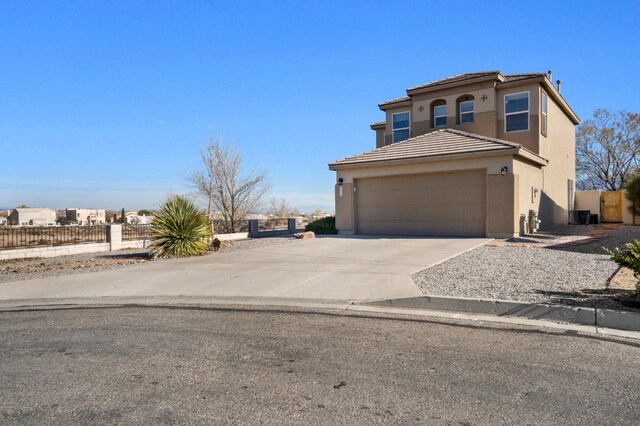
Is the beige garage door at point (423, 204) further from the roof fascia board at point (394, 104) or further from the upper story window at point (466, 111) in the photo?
the roof fascia board at point (394, 104)

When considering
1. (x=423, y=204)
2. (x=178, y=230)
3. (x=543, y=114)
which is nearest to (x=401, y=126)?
(x=543, y=114)

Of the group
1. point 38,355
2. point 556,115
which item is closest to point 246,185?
point 556,115

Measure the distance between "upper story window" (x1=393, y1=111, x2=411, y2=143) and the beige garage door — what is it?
16.8 ft

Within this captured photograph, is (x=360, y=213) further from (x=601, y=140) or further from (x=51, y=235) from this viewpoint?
(x=601, y=140)

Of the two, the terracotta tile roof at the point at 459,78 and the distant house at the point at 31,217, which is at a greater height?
the terracotta tile roof at the point at 459,78

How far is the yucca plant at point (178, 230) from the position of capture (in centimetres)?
1396

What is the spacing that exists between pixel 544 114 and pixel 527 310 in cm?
1639

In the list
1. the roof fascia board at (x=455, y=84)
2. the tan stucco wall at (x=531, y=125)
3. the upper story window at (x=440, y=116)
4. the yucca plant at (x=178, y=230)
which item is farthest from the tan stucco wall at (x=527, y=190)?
the yucca plant at (x=178, y=230)

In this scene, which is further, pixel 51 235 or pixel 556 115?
pixel 556 115

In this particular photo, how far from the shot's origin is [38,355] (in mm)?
4969

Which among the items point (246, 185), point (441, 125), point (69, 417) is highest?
point (441, 125)

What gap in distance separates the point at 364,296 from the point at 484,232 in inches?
408

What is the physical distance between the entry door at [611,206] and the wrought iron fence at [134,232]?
26862 mm

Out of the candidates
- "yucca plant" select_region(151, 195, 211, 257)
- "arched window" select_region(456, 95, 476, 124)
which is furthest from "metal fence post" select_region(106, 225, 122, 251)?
"arched window" select_region(456, 95, 476, 124)
